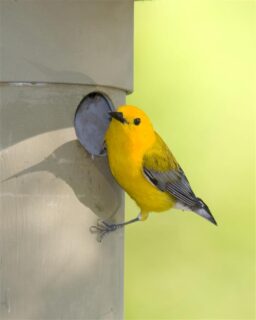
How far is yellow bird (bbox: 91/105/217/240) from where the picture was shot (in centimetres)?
436

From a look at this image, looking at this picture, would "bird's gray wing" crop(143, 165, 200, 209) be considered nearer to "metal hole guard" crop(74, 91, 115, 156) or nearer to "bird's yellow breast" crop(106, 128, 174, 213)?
"bird's yellow breast" crop(106, 128, 174, 213)

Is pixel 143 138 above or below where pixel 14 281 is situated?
above

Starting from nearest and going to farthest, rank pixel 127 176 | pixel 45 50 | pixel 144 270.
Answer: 1. pixel 45 50
2. pixel 127 176
3. pixel 144 270

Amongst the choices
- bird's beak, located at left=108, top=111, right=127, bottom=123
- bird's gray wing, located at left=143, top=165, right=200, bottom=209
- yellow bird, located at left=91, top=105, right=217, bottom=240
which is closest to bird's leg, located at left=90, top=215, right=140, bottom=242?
yellow bird, located at left=91, top=105, right=217, bottom=240

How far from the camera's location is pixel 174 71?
652cm

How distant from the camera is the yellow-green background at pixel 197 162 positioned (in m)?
6.35

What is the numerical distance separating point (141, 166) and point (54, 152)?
1.57 feet

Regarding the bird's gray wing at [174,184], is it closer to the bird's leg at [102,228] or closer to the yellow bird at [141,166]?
the yellow bird at [141,166]

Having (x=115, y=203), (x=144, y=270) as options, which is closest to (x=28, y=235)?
(x=115, y=203)

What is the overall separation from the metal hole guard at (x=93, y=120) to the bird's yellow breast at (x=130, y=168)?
69 millimetres

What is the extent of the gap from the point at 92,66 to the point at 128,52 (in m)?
0.27

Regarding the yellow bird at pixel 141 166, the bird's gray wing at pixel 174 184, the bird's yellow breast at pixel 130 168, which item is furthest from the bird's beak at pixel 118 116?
the bird's gray wing at pixel 174 184

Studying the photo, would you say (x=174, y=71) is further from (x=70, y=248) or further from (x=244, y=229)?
(x=70, y=248)

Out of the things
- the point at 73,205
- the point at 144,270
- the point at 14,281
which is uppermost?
the point at 73,205
